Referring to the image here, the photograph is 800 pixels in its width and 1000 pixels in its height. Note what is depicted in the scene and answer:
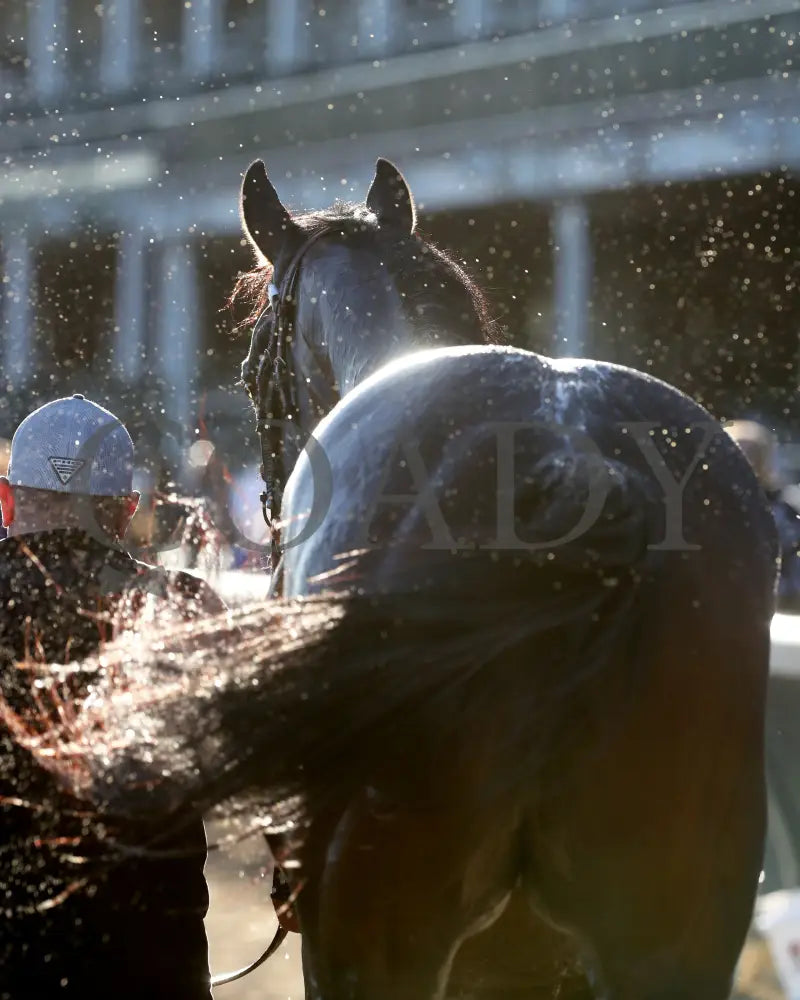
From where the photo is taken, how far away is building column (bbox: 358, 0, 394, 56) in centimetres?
1722

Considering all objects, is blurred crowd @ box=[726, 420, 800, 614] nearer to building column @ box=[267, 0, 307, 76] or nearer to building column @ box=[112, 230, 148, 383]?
building column @ box=[112, 230, 148, 383]

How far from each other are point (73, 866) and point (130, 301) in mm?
16266

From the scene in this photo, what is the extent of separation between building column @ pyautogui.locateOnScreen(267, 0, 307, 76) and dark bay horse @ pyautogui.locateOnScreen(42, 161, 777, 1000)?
17.3 metres

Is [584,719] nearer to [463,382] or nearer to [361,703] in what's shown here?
[361,703]

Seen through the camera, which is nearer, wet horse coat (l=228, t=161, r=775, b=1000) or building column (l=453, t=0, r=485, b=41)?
wet horse coat (l=228, t=161, r=775, b=1000)

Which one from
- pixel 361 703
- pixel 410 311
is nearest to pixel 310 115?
pixel 410 311

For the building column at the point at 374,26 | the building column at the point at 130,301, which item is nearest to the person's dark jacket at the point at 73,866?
the building column at the point at 130,301

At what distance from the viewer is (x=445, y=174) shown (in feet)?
47.5

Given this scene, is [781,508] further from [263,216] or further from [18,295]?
[18,295]

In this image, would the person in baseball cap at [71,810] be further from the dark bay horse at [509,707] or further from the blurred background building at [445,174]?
the blurred background building at [445,174]

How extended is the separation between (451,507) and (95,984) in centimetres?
105

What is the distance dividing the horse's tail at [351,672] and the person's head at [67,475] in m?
0.72

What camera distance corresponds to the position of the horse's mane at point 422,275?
98.9 inches

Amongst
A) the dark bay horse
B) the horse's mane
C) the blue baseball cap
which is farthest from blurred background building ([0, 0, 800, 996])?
the dark bay horse
